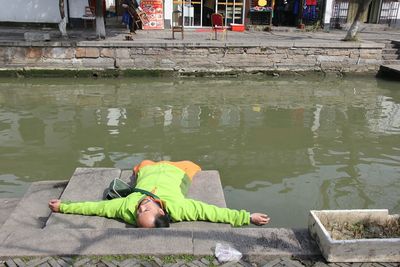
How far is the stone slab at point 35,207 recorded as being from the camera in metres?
4.05

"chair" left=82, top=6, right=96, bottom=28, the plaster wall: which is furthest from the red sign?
the plaster wall

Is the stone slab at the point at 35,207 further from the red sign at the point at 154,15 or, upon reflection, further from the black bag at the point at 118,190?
the red sign at the point at 154,15

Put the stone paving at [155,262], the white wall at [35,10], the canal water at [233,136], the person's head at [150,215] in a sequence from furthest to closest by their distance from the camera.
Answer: the white wall at [35,10] < the canal water at [233,136] < the person's head at [150,215] < the stone paving at [155,262]

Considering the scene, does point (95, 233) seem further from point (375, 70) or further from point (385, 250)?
point (375, 70)

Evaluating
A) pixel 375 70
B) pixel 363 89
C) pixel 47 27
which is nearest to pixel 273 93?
pixel 363 89

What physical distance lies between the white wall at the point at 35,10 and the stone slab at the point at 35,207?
13.3 metres

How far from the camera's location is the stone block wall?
1226 centimetres

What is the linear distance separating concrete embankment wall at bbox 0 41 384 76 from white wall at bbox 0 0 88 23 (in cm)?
509

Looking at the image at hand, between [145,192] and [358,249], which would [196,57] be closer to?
[145,192]

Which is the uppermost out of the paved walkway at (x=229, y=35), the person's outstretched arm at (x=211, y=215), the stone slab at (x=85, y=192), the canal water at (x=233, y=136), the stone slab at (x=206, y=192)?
the paved walkway at (x=229, y=35)

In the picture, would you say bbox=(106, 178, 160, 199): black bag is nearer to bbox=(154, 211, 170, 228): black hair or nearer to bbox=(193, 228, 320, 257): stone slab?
bbox=(154, 211, 170, 228): black hair

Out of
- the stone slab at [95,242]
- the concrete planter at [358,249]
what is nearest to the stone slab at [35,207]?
the stone slab at [95,242]

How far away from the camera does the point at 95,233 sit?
138 inches

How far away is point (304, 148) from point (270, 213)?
2.49m
